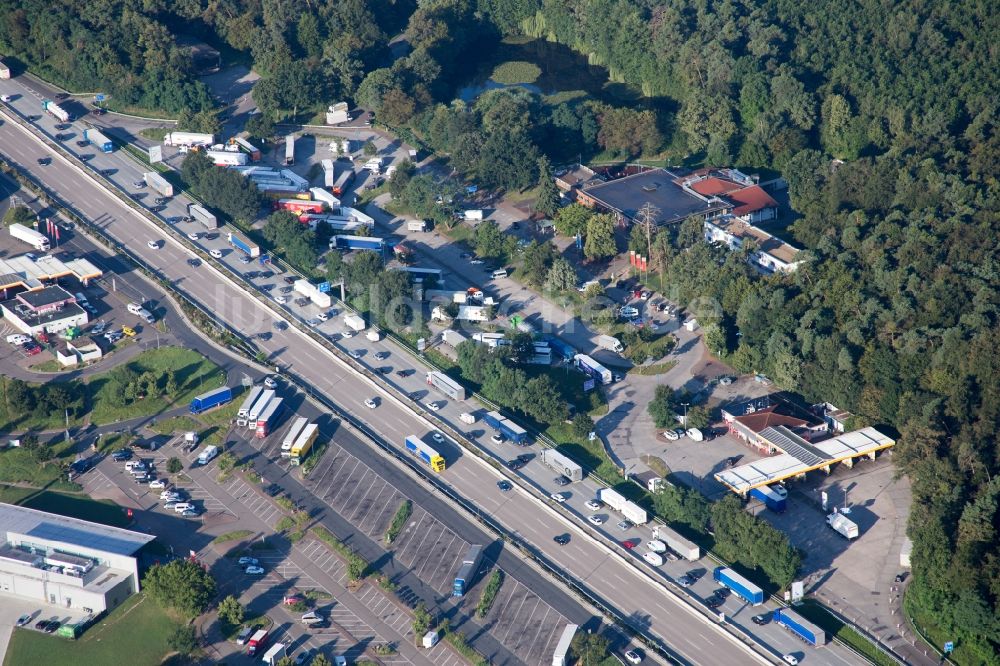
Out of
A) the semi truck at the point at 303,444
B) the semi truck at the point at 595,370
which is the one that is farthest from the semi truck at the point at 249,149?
the semi truck at the point at 595,370

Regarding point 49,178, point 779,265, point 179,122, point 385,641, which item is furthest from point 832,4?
point 385,641

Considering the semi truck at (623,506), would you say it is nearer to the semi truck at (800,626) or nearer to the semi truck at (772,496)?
the semi truck at (772,496)

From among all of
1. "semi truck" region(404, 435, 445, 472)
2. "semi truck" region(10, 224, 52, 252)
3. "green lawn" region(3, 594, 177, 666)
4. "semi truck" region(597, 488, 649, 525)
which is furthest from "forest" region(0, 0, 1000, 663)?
"green lawn" region(3, 594, 177, 666)

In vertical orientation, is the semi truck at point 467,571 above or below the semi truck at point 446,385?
below

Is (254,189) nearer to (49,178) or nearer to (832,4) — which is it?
(49,178)

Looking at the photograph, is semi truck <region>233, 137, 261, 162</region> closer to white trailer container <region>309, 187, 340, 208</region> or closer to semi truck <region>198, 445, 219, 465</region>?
white trailer container <region>309, 187, 340, 208</region>

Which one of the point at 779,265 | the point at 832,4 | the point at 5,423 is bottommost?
the point at 5,423
